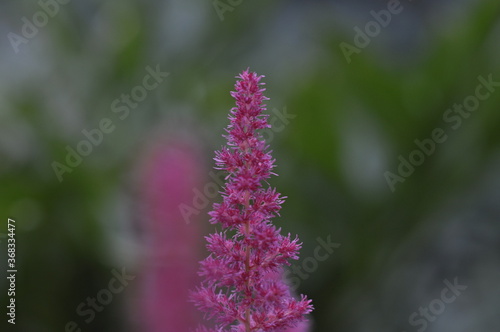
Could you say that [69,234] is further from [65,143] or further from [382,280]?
[382,280]

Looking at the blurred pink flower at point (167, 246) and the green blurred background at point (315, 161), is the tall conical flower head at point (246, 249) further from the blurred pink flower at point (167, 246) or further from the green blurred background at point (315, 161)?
the green blurred background at point (315, 161)

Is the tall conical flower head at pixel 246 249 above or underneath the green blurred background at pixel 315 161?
underneath

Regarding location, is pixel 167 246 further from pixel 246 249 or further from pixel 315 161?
pixel 315 161

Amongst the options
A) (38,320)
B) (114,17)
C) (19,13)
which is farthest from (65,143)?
(19,13)

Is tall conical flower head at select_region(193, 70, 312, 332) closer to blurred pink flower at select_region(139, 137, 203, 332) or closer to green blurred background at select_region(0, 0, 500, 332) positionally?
blurred pink flower at select_region(139, 137, 203, 332)

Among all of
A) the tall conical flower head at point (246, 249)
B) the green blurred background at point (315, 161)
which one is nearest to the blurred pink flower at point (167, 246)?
the tall conical flower head at point (246, 249)

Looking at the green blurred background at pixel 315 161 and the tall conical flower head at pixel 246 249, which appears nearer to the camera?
the tall conical flower head at pixel 246 249

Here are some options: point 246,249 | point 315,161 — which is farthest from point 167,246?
point 315,161
